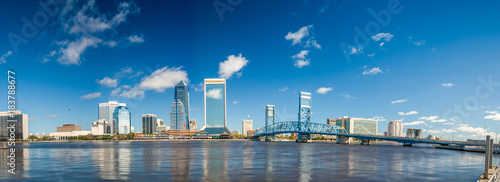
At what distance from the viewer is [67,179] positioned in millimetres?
29484

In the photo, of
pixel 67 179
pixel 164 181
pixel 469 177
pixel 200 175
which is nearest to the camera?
pixel 164 181

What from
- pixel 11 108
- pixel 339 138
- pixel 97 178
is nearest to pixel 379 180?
pixel 97 178

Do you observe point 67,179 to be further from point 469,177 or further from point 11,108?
point 469,177

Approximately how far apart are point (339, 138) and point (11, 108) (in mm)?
181322

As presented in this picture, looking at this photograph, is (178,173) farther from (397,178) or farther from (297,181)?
(397,178)

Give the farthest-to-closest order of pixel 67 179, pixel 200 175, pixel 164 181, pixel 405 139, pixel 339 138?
pixel 339 138, pixel 405 139, pixel 200 175, pixel 67 179, pixel 164 181

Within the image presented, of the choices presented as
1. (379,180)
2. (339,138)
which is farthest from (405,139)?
(379,180)

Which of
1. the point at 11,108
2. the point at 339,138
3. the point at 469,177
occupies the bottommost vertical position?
the point at 339,138

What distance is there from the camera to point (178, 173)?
1296 inches

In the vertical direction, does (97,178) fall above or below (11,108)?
below

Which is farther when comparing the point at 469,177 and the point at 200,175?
the point at 469,177

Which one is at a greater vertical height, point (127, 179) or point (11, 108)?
point (11, 108)

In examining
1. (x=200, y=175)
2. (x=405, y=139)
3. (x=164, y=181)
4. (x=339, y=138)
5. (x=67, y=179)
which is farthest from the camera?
(x=339, y=138)

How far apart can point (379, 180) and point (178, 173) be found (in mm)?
21406
